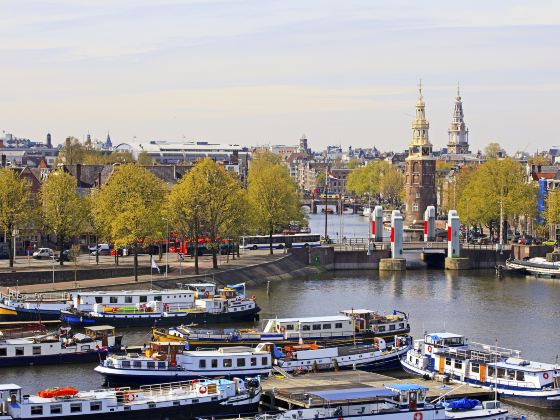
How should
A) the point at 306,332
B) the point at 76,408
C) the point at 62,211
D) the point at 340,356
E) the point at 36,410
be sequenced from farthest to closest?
the point at 62,211, the point at 306,332, the point at 340,356, the point at 76,408, the point at 36,410

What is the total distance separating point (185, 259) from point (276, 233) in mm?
37334

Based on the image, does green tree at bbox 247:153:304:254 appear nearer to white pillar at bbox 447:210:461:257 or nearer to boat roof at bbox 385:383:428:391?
white pillar at bbox 447:210:461:257

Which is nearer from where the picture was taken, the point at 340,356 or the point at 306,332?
the point at 340,356

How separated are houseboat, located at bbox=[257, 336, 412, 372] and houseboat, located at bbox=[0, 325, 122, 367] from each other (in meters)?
13.0

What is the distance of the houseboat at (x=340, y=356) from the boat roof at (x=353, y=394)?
12364 mm

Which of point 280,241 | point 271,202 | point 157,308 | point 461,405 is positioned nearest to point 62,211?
point 157,308

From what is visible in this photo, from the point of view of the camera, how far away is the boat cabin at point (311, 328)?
93.2m

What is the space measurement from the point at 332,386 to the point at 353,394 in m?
3.41

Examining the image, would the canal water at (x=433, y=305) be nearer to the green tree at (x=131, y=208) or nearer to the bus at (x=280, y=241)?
the bus at (x=280, y=241)

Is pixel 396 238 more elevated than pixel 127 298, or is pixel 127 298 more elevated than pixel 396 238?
pixel 396 238

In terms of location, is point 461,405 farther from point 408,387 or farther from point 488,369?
point 488,369

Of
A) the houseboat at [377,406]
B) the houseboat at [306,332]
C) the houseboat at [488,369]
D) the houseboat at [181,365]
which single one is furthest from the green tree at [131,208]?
the houseboat at [377,406]

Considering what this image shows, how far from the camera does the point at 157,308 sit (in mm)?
107062

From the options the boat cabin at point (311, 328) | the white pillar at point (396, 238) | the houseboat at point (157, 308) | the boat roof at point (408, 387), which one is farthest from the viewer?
the white pillar at point (396, 238)
